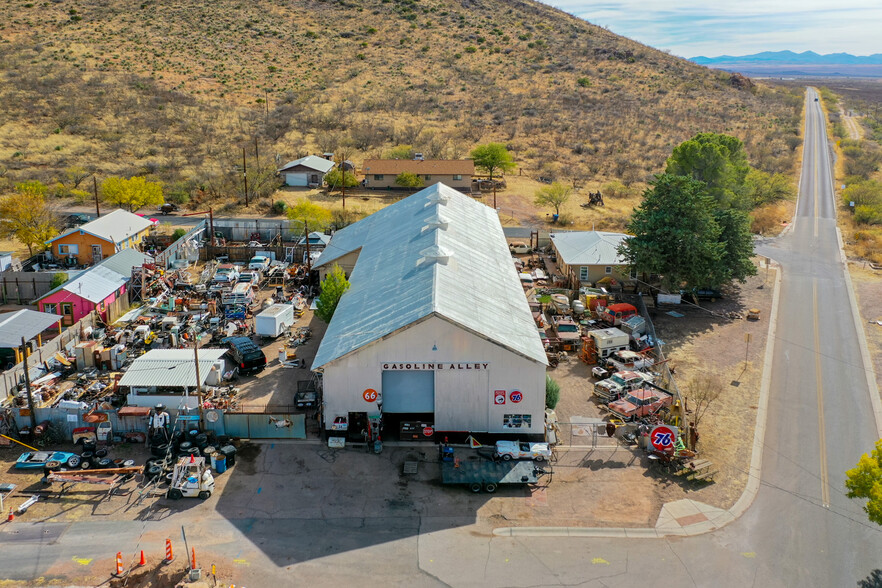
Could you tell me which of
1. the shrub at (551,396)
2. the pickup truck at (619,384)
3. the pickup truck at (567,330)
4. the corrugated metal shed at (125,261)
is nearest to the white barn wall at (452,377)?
the shrub at (551,396)

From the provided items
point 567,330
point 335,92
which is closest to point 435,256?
point 567,330

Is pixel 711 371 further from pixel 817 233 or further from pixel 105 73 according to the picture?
pixel 105 73

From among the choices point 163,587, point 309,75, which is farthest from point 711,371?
point 309,75

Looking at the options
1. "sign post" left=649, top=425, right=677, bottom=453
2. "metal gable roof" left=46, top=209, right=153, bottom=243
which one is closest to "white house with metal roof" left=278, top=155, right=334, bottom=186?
"metal gable roof" left=46, top=209, right=153, bottom=243

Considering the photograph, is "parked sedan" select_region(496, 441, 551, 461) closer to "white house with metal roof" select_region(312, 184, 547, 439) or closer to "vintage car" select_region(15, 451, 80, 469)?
"white house with metal roof" select_region(312, 184, 547, 439)

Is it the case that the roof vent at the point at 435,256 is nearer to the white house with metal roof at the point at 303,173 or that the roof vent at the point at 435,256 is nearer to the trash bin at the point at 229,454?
the trash bin at the point at 229,454
